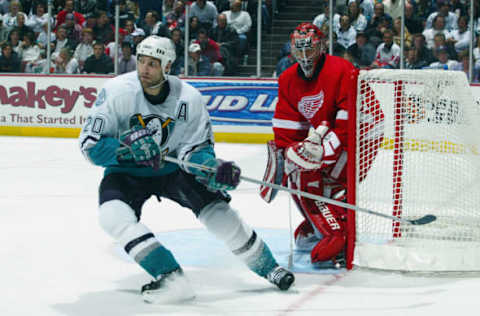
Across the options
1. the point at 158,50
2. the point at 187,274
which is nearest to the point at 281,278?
the point at 187,274

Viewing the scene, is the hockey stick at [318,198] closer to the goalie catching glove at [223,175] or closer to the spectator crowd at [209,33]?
the goalie catching glove at [223,175]

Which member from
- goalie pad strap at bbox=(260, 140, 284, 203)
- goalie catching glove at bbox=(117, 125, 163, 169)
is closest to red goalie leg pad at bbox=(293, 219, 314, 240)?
goalie pad strap at bbox=(260, 140, 284, 203)

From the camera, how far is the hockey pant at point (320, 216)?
137 inches

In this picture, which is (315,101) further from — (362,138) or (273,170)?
(273,170)

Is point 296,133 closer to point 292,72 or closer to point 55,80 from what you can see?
point 292,72

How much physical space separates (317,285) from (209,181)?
660 millimetres

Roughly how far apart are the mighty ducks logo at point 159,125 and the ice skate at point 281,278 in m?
0.67

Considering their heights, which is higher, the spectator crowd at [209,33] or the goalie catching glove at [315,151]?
the spectator crowd at [209,33]

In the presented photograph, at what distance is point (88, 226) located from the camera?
4.39m

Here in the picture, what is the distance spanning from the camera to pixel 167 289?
110 inches

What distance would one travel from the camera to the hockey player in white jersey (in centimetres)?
281

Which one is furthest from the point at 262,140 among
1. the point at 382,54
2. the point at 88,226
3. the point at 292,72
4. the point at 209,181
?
the point at 209,181

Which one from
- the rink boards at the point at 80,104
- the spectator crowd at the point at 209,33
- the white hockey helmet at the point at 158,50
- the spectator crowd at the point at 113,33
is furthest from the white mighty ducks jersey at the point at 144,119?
the spectator crowd at the point at 113,33

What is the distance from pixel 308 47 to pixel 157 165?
106 cm
